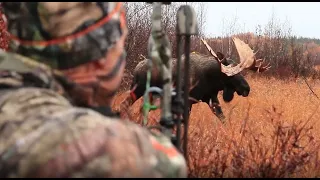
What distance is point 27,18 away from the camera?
3.76 ft

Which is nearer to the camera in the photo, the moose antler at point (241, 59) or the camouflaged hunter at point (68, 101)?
the camouflaged hunter at point (68, 101)

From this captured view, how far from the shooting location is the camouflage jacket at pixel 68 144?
0.83 meters

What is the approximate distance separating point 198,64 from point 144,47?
3874mm

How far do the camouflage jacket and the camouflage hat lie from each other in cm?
11

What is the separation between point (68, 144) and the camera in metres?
0.82

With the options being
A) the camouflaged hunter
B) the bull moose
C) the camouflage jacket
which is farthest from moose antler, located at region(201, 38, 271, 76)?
the camouflage jacket

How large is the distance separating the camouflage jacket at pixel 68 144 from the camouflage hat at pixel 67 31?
105 mm

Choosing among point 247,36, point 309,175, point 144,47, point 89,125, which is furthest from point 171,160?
point 247,36

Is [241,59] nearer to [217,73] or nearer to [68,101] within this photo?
[217,73]

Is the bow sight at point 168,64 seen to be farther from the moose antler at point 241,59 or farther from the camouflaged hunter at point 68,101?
the moose antler at point 241,59

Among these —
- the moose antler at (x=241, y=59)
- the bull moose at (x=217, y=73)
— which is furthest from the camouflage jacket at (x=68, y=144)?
the moose antler at (x=241, y=59)

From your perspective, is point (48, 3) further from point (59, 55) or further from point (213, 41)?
point (213, 41)

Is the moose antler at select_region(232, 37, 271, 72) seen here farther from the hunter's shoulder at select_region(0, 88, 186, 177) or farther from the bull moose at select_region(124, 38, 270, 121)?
the hunter's shoulder at select_region(0, 88, 186, 177)

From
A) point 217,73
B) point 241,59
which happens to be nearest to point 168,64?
point 217,73
